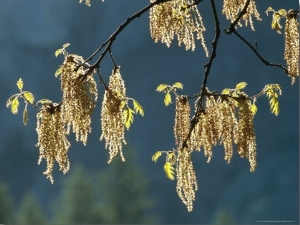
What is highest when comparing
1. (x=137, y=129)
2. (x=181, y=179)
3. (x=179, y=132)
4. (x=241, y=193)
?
(x=137, y=129)

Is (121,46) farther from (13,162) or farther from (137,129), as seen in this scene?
(13,162)

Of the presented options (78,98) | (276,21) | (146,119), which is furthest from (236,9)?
(146,119)

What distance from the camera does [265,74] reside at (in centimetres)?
1927

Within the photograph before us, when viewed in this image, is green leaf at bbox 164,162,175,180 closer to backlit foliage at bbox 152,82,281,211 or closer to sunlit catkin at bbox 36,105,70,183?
backlit foliage at bbox 152,82,281,211

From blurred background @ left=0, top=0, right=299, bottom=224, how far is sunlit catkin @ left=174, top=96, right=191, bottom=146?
16.3m

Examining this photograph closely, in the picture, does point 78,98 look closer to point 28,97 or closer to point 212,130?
point 28,97

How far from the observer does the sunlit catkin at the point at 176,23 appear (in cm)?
168

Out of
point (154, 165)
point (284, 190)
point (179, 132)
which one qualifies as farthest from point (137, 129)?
point (179, 132)


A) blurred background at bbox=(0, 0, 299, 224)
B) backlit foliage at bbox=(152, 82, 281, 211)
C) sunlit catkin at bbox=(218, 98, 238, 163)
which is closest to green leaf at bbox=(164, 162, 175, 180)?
backlit foliage at bbox=(152, 82, 281, 211)

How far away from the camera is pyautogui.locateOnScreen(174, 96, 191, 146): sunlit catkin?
5.75 ft

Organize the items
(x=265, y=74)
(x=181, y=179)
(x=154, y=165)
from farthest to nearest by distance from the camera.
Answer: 1. (x=154, y=165)
2. (x=265, y=74)
3. (x=181, y=179)

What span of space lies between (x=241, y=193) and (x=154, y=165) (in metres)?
3.15

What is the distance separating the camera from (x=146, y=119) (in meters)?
20.7

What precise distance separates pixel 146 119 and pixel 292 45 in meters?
19.0
